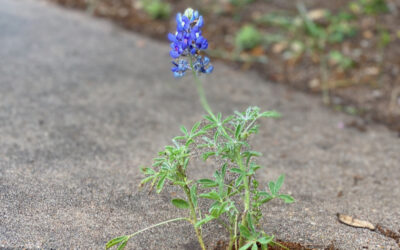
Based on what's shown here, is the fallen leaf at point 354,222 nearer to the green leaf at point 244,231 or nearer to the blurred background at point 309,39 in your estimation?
the green leaf at point 244,231

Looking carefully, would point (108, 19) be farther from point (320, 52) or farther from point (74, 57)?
point (320, 52)

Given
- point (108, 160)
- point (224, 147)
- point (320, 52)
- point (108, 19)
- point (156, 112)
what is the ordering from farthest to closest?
point (108, 19) → point (320, 52) → point (156, 112) → point (108, 160) → point (224, 147)

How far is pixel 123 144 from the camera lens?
8.38 ft

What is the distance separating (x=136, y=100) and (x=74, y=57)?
2.45ft

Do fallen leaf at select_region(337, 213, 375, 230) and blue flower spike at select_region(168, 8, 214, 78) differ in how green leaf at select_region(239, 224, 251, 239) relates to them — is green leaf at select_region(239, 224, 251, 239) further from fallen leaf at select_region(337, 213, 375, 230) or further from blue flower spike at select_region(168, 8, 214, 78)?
fallen leaf at select_region(337, 213, 375, 230)

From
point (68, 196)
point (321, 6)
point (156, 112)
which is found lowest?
point (68, 196)

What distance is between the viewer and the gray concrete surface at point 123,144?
6.13 feet

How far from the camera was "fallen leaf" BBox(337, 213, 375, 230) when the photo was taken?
200 centimetres

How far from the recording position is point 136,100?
3074mm

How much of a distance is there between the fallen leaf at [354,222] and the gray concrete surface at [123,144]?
0.04 meters

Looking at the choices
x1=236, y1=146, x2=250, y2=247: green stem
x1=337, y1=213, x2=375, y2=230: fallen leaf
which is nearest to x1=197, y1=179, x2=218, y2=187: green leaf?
x1=236, y1=146, x2=250, y2=247: green stem

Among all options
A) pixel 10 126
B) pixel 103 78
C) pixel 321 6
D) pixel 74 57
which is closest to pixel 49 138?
pixel 10 126

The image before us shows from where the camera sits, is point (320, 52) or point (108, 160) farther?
point (320, 52)

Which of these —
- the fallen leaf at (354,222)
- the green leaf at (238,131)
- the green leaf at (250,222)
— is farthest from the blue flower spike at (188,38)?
the fallen leaf at (354,222)
